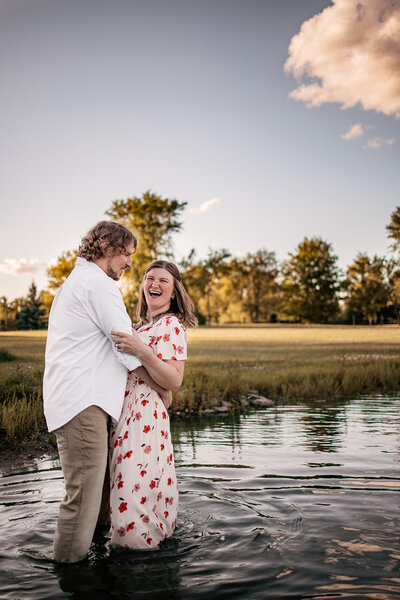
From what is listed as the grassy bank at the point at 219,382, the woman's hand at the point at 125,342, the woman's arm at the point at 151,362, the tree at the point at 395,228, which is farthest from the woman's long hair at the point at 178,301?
the tree at the point at 395,228

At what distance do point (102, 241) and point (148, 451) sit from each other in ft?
4.89

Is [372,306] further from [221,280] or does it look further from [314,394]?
[314,394]

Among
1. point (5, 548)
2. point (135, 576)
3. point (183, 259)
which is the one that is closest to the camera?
point (135, 576)

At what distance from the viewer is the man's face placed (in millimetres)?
3477

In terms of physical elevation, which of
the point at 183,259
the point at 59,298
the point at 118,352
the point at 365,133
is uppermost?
the point at 365,133

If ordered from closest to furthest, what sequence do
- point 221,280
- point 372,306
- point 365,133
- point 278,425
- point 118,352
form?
point 118,352
point 278,425
point 365,133
point 372,306
point 221,280

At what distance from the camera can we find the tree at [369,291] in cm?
6750

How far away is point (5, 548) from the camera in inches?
163

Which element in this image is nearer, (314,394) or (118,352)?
(118,352)

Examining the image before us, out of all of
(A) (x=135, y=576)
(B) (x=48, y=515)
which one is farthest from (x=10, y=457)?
(A) (x=135, y=576)

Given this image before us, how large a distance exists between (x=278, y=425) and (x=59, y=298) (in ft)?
21.8

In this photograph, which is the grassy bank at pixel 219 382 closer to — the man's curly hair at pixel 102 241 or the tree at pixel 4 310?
the tree at pixel 4 310

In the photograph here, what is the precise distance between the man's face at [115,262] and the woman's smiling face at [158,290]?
61cm

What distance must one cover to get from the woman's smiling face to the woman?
21 centimetres
